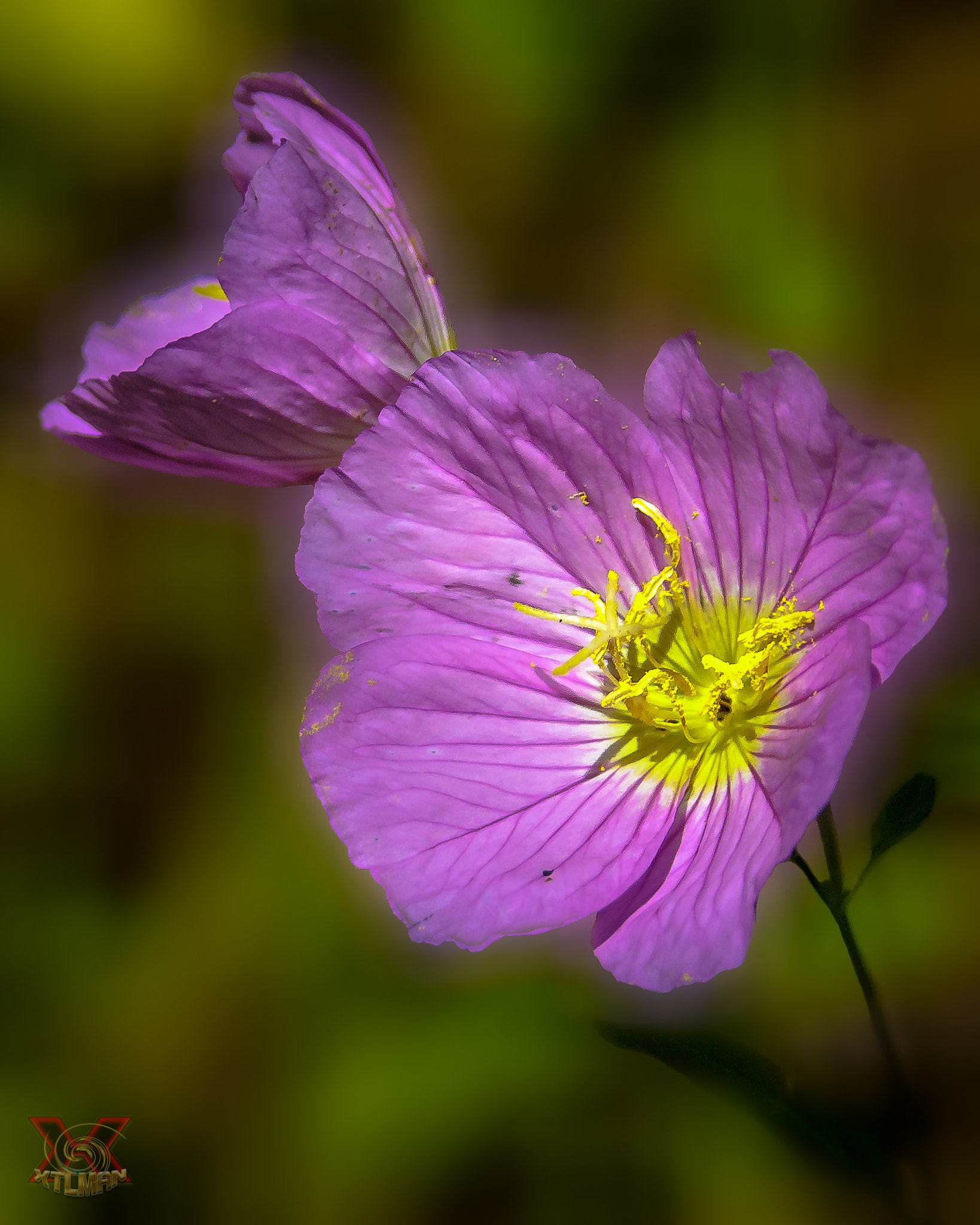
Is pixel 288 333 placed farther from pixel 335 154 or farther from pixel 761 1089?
pixel 761 1089

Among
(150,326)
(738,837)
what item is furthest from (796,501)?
(150,326)

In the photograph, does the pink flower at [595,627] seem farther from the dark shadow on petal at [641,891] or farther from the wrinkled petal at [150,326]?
the wrinkled petal at [150,326]

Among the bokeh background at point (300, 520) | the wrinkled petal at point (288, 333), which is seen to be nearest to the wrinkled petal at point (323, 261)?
the wrinkled petal at point (288, 333)

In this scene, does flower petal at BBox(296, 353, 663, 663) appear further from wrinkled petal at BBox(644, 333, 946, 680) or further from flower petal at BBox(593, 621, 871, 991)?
flower petal at BBox(593, 621, 871, 991)

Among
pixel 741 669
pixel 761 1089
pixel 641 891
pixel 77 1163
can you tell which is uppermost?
pixel 741 669

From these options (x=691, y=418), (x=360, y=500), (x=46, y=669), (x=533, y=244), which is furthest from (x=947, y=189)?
(x=46, y=669)

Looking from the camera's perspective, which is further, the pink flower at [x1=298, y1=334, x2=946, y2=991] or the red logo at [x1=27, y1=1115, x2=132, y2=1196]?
the red logo at [x1=27, y1=1115, x2=132, y2=1196]

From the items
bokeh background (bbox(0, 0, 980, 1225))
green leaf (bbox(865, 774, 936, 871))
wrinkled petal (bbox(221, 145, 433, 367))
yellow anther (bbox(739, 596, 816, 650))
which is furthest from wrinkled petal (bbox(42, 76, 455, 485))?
bokeh background (bbox(0, 0, 980, 1225))
